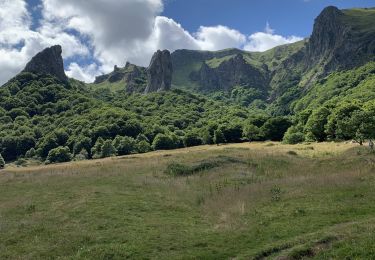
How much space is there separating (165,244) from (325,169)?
26227mm

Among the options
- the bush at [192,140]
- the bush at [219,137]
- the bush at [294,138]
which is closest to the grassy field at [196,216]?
the bush at [294,138]

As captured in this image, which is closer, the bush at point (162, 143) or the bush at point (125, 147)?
the bush at point (125, 147)

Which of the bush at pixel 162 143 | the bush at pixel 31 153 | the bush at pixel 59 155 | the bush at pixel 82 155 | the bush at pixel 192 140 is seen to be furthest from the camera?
the bush at pixel 31 153

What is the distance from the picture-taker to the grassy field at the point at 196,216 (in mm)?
21016

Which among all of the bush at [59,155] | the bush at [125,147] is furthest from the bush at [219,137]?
the bush at [59,155]

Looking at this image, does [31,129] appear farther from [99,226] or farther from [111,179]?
[99,226]

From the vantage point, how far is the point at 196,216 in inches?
1142

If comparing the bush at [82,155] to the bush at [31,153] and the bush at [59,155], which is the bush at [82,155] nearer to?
the bush at [59,155]

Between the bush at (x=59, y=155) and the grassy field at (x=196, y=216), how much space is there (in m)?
106

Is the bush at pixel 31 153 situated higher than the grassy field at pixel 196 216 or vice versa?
the grassy field at pixel 196 216

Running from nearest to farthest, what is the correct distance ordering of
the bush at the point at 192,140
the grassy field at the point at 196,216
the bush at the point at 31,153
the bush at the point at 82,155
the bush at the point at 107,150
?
the grassy field at the point at 196,216
the bush at the point at 107,150
the bush at the point at 82,155
the bush at the point at 192,140
the bush at the point at 31,153

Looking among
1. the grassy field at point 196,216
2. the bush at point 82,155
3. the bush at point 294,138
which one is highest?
the bush at point 294,138

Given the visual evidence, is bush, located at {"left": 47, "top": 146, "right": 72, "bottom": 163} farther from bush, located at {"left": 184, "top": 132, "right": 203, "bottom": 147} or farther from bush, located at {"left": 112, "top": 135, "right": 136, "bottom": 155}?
bush, located at {"left": 184, "top": 132, "right": 203, "bottom": 147}

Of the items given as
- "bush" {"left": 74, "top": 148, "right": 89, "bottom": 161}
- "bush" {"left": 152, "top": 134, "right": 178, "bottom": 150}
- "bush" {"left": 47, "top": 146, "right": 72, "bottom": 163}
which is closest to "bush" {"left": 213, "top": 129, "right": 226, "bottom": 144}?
"bush" {"left": 152, "top": 134, "right": 178, "bottom": 150}
